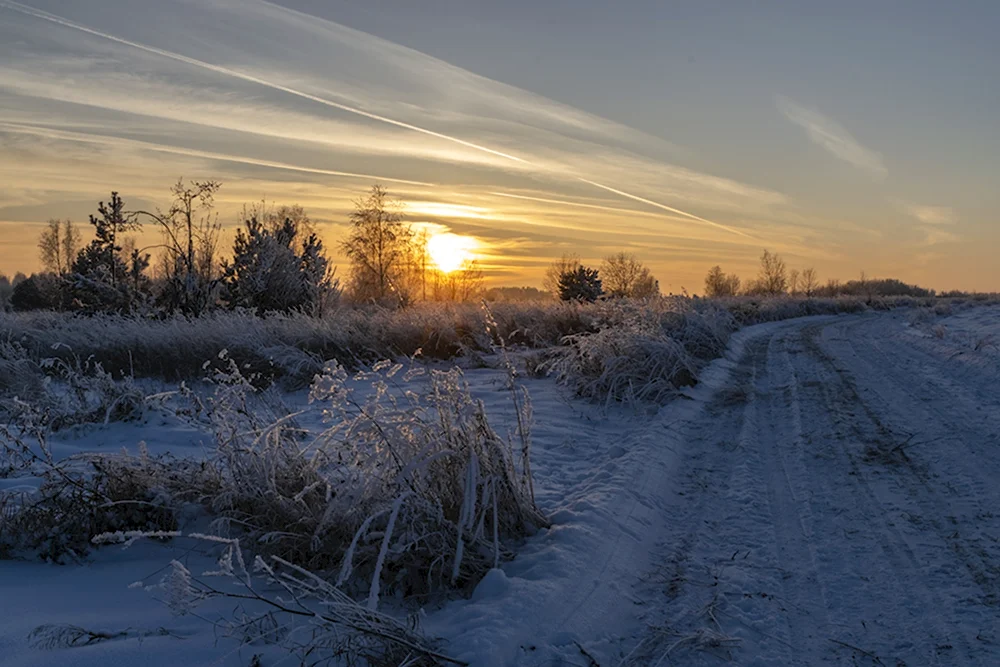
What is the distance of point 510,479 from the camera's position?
419cm

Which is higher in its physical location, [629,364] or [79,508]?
[629,364]

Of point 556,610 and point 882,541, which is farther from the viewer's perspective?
point 882,541

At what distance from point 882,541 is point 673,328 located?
30.3ft

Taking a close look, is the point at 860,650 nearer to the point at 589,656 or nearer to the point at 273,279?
the point at 589,656

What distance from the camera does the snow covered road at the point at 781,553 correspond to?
3.03m

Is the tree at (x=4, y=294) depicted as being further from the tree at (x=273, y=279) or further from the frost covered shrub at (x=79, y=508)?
the frost covered shrub at (x=79, y=508)

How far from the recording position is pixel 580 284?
38188mm

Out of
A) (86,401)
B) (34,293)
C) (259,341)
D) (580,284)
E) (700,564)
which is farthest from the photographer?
(34,293)

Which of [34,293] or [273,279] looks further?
[34,293]

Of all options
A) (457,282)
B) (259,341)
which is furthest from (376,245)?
(259,341)

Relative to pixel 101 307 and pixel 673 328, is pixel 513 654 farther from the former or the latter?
pixel 101 307

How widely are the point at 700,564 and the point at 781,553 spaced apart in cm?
53

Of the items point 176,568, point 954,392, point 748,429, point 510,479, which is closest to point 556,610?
point 510,479

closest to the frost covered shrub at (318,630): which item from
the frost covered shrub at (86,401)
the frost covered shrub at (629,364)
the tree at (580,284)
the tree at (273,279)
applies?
the frost covered shrub at (86,401)
